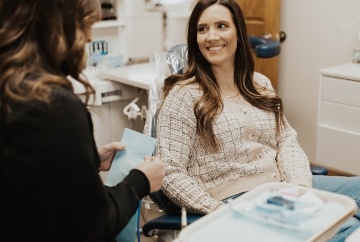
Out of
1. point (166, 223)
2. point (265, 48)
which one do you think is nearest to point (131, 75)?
point (265, 48)

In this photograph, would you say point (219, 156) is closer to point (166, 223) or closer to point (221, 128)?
point (221, 128)

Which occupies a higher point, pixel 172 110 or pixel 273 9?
pixel 273 9

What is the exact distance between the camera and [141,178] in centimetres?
116

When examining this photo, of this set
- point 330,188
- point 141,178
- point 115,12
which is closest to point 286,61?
point 115,12

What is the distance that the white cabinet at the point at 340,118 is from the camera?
2.78 metres

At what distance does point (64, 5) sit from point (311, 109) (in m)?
2.86

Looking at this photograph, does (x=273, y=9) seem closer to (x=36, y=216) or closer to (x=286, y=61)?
(x=286, y=61)

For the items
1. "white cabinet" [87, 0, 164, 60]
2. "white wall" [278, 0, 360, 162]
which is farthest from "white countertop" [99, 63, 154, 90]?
"white wall" [278, 0, 360, 162]

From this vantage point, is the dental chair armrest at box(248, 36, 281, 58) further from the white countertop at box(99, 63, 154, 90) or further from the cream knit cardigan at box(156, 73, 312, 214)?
the cream knit cardigan at box(156, 73, 312, 214)

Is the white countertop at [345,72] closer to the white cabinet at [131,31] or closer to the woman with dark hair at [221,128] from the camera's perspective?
the woman with dark hair at [221,128]

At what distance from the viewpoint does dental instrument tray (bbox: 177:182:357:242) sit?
1.06m

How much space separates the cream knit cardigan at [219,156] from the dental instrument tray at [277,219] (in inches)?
19.1

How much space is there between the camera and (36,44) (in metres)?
0.99

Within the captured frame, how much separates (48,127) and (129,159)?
0.55 metres
